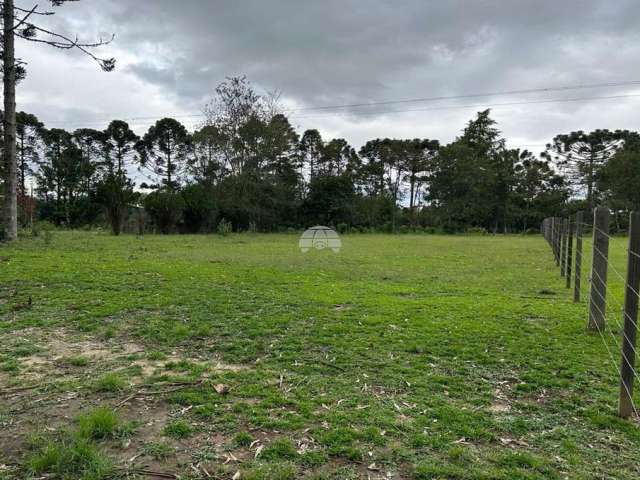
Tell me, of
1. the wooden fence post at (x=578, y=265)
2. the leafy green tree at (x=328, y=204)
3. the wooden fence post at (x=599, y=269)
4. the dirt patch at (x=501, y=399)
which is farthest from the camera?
the leafy green tree at (x=328, y=204)

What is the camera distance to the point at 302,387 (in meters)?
2.78

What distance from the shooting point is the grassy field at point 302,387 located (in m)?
1.95

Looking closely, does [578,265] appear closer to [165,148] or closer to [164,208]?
[164,208]

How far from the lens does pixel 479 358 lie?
3.37 m

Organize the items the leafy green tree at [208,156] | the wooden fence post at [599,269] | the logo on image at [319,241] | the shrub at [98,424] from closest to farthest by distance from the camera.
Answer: the shrub at [98,424], the wooden fence post at [599,269], the logo on image at [319,241], the leafy green tree at [208,156]

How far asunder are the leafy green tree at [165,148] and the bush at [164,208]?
1108 cm

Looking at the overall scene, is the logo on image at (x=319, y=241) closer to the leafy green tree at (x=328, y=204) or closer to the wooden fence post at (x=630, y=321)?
the wooden fence post at (x=630, y=321)

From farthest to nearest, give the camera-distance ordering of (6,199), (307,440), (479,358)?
(6,199)
(479,358)
(307,440)

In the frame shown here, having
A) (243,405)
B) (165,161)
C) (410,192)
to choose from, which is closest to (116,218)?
(165,161)

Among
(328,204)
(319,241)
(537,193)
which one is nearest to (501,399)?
(319,241)

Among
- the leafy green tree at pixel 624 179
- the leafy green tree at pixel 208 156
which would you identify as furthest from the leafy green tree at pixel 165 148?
the leafy green tree at pixel 624 179

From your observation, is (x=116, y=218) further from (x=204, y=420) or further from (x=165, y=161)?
(x=204, y=420)

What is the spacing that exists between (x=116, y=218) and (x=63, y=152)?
65.5 feet

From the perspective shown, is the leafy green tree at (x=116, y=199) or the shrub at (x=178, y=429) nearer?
the shrub at (x=178, y=429)
